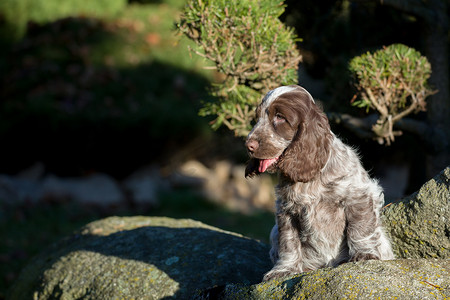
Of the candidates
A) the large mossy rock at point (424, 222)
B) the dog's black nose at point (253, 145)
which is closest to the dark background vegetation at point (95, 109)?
the large mossy rock at point (424, 222)

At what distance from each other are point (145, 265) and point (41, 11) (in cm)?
1362

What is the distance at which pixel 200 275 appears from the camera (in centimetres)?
495

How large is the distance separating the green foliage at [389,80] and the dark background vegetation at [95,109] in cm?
409

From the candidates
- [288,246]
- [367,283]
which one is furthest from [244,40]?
[367,283]

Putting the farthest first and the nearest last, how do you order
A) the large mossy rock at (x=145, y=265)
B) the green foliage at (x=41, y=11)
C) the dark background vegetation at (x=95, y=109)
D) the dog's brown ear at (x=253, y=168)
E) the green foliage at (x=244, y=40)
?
1. the green foliage at (x=41, y=11)
2. the dark background vegetation at (x=95, y=109)
3. the green foliage at (x=244, y=40)
4. the large mossy rock at (x=145, y=265)
5. the dog's brown ear at (x=253, y=168)

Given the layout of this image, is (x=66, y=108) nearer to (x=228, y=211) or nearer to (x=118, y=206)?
(x=118, y=206)

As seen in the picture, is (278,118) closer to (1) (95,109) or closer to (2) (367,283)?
(2) (367,283)

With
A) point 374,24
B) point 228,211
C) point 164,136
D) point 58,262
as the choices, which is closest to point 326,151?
point 58,262

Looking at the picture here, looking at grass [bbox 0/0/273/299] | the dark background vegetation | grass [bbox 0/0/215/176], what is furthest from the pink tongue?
grass [bbox 0/0/215/176]

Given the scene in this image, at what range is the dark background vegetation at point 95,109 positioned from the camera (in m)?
12.1

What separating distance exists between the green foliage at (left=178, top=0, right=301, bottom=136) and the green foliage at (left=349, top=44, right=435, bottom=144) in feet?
2.34

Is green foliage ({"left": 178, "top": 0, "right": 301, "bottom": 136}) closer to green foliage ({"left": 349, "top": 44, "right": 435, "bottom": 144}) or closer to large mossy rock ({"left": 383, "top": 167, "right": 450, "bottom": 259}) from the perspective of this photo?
green foliage ({"left": 349, "top": 44, "right": 435, "bottom": 144})

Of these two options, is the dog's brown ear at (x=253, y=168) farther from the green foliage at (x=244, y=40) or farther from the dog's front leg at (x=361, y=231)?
the green foliage at (x=244, y=40)

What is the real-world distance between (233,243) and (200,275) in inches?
26.5
